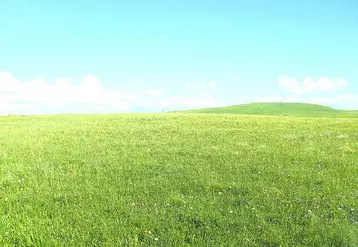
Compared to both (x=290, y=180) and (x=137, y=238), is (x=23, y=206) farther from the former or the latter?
(x=290, y=180)

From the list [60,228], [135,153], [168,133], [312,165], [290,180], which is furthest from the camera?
[168,133]

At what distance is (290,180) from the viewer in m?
13.2

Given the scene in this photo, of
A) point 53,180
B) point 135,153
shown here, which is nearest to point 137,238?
point 53,180

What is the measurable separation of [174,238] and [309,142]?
1633 cm

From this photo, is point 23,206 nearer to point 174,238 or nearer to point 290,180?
point 174,238

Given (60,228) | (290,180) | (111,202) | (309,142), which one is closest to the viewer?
(60,228)

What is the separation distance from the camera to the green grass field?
865cm

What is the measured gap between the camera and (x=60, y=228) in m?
9.16

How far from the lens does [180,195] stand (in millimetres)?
11258

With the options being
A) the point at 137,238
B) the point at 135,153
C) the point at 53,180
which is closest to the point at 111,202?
the point at 137,238

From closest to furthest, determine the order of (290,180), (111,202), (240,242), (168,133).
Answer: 1. (240,242)
2. (111,202)
3. (290,180)
4. (168,133)

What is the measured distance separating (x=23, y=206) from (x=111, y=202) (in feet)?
10.2

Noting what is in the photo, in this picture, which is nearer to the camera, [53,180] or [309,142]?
[53,180]

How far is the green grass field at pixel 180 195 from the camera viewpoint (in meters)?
8.65
